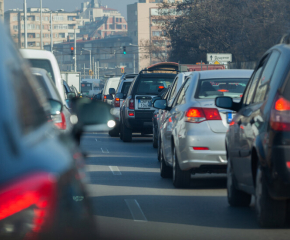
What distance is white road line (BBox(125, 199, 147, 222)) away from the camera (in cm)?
671

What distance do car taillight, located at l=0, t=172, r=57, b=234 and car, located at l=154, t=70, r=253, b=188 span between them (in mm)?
6687

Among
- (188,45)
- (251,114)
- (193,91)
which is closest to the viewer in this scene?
(251,114)

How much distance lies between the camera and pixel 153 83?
59.6ft

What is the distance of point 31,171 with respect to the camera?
1.80m

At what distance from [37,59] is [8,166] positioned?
9.68 m

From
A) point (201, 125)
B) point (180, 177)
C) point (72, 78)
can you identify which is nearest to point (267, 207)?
point (201, 125)

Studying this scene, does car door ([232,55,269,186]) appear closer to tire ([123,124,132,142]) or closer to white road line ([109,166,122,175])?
white road line ([109,166,122,175])

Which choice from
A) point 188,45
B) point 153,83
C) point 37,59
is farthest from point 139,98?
point 188,45

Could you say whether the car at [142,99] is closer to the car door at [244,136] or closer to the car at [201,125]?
the car at [201,125]

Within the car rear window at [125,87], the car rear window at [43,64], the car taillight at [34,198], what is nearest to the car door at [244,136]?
the car taillight at [34,198]

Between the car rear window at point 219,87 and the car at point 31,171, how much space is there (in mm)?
6793

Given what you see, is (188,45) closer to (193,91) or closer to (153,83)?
(153,83)

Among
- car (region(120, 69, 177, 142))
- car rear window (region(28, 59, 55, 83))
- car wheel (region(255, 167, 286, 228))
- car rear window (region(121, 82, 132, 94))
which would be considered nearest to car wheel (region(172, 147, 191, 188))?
car wheel (region(255, 167, 286, 228))

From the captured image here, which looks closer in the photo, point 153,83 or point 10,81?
point 10,81
